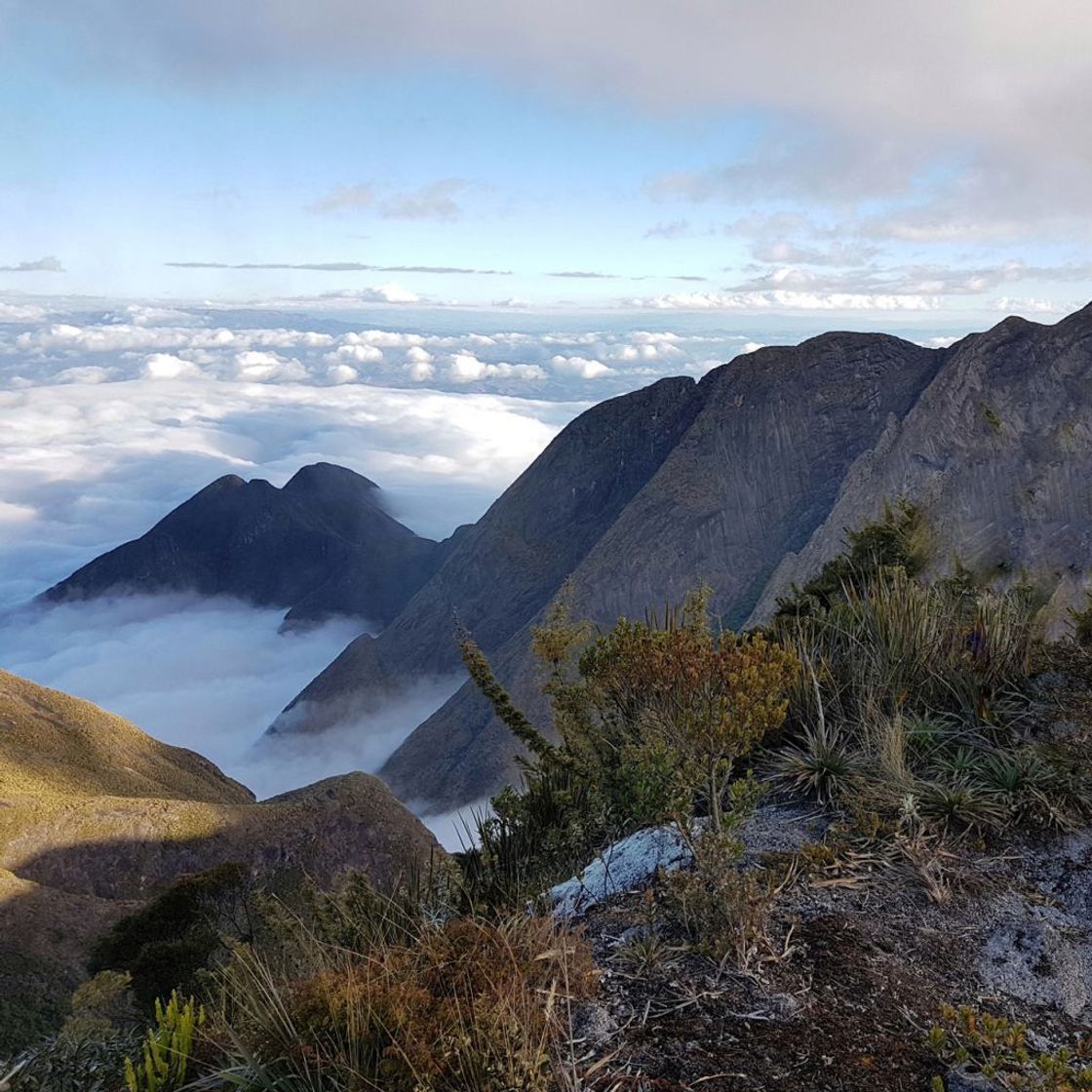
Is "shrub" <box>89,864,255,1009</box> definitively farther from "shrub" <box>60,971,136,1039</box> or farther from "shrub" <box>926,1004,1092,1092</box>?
"shrub" <box>926,1004,1092,1092</box>

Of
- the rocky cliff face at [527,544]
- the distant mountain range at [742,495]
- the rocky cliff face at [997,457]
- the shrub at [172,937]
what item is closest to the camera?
the shrub at [172,937]

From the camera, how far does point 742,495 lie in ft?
338

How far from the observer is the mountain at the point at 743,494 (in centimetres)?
7181

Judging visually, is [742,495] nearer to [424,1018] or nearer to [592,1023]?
[592,1023]

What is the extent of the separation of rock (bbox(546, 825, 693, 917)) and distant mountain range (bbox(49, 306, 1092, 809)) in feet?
159

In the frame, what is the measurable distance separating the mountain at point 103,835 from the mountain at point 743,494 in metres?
15.9

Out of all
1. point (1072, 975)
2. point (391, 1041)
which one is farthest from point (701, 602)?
point (391, 1041)

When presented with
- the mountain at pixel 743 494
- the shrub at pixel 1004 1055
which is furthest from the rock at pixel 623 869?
the mountain at pixel 743 494

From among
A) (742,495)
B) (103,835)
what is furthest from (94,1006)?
(742,495)

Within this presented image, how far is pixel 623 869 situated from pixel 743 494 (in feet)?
329

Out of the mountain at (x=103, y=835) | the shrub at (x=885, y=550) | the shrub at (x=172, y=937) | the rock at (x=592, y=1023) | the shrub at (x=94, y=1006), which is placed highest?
the rock at (x=592, y=1023)

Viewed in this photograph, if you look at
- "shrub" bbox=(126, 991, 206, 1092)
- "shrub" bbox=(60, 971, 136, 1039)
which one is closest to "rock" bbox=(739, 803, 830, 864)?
"shrub" bbox=(126, 991, 206, 1092)

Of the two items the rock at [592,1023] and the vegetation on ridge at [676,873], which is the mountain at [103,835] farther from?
the rock at [592,1023]

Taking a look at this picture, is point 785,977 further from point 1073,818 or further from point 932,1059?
point 1073,818
